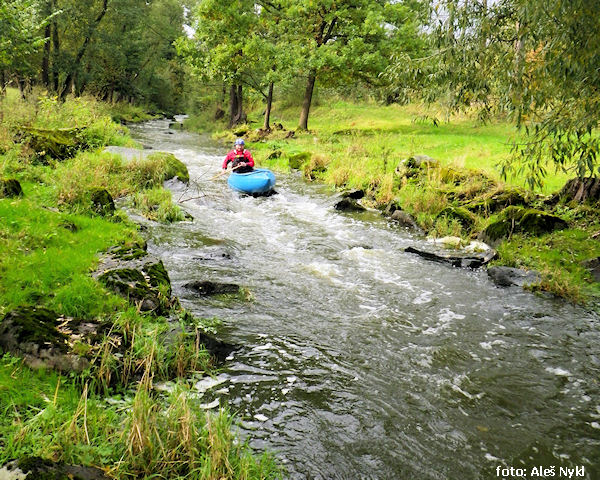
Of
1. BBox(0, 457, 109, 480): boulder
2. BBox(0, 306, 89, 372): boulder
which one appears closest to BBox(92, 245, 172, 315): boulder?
BBox(0, 306, 89, 372): boulder

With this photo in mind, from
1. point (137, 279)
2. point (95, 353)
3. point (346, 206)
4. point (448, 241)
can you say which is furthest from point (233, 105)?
point (95, 353)

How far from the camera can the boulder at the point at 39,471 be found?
7.62 feet

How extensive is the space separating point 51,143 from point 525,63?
10.6m

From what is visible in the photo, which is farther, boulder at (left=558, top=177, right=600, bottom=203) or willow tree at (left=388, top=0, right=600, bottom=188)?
boulder at (left=558, top=177, right=600, bottom=203)

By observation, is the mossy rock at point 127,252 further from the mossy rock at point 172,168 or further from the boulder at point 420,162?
the boulder at point 420,162

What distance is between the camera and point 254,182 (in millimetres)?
13086

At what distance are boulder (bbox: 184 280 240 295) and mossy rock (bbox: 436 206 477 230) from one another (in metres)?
6.05

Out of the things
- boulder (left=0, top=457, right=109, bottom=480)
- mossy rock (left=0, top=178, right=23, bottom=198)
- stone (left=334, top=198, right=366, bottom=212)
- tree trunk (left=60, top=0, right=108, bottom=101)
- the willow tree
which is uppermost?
Answer: tree trunk (left=60, top=0, right=108, bottom=101)

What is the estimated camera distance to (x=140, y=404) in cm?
290

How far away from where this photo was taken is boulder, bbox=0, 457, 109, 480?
2322 mm

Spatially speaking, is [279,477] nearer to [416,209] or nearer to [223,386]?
[223,386]

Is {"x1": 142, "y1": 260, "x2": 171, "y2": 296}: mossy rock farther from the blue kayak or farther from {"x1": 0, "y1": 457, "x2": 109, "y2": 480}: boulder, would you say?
the blue kayak

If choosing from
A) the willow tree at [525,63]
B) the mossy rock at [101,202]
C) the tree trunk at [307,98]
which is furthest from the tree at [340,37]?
the willow tree at [525,63]

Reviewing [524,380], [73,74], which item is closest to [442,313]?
[524,380]
